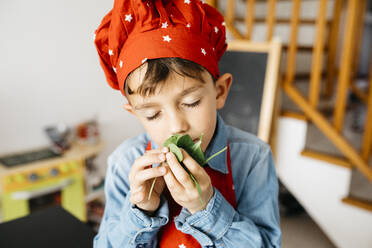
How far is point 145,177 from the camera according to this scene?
635 millimetres

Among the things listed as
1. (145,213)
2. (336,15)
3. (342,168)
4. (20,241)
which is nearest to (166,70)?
(145,213)

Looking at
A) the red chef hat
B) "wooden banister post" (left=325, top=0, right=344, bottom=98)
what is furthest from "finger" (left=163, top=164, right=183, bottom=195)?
"wooden banister post" (left=325, top=0, right=344, bottom=98)

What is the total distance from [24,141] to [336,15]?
2.81 m

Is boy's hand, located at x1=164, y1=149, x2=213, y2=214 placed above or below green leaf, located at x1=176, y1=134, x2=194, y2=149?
below

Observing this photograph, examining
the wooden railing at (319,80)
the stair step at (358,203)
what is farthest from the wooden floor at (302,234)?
the wooden railing at (319,80)

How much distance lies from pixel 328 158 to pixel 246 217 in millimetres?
1587

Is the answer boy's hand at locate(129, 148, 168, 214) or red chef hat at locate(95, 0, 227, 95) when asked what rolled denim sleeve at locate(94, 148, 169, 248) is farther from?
red chef hat at locate(95, 0, 227, 95)

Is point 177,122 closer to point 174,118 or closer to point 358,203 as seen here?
point 174,118

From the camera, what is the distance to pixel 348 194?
213 cm

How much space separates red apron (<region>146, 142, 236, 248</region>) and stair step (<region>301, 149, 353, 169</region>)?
1.54m

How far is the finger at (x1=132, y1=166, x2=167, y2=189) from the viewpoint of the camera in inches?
24.7

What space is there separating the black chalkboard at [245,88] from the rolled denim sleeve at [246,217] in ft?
4.06

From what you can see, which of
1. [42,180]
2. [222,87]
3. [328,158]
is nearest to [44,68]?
[42,180]

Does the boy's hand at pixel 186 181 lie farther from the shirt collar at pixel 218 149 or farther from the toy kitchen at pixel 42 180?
the toy kitchen at pixel 42 180
